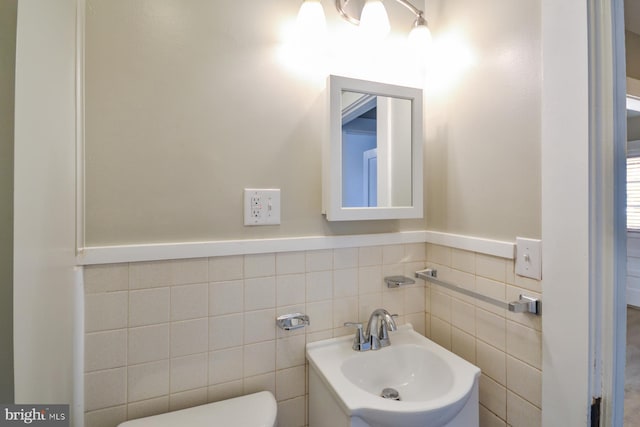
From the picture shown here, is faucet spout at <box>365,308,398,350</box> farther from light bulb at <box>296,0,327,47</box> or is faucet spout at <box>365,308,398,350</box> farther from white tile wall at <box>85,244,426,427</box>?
light bulb at <box>296,0,327,47</box>

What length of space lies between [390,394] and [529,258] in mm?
584

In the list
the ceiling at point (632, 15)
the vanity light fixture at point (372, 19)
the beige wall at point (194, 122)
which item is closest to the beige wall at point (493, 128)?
the vanity light fixture at point (372, 19)

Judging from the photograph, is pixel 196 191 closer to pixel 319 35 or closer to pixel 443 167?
pixel 319 35

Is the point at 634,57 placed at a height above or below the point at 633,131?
above

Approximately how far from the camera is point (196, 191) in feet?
2.87

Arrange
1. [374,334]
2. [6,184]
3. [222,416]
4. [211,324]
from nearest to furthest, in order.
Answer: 1. [6,184]
2. [222,416]
3. [211,324]
4. [374,334]

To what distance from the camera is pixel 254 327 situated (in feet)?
3.05

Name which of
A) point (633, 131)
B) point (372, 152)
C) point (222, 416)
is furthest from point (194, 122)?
point (633, 131)

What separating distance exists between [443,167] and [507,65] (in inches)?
14.8

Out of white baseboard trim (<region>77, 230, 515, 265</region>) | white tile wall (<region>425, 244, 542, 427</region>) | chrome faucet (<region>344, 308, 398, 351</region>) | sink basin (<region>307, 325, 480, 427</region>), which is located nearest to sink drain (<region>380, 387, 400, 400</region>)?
sink basin (<region>307, 325, 480, 427</region>)

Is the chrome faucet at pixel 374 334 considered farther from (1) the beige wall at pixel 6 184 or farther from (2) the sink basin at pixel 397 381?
(1) the beige wall at pixel 6 184

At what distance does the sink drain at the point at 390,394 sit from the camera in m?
0.90

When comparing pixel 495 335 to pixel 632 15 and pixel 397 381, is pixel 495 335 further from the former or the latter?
pixel 632 15

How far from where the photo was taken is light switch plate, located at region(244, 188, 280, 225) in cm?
92
